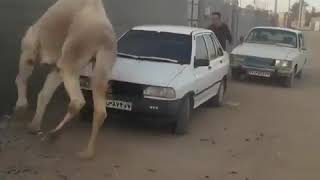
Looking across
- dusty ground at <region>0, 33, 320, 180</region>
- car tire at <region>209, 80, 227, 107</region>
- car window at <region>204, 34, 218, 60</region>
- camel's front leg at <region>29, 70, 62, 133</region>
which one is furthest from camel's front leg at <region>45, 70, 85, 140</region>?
car tire at <region>209, 80, 227, 107</region>

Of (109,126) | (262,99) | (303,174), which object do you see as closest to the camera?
(303,174)

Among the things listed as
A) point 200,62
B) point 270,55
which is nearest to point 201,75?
point 200,62

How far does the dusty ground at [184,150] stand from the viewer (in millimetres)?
7129

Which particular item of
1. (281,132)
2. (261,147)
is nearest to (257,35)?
(281,132)

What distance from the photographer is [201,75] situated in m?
10.0

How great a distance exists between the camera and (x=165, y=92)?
29.0 feet

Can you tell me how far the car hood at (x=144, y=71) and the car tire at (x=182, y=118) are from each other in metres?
0.46

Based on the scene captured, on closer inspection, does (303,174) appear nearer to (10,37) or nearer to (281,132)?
(281,132)

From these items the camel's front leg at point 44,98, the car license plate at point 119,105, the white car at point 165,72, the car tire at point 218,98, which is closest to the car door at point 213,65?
the white car at point 165,72

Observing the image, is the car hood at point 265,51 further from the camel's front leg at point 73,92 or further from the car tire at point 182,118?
the camel's front leg at point 73,92

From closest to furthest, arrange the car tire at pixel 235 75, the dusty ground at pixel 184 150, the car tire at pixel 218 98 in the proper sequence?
the dusty ground at pixel 184 150 → the car tire at pixel 218 98 → the car tire at pixel 235 75

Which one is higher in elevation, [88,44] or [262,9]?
[88,44]

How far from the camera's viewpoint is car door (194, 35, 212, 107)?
32.5 feet

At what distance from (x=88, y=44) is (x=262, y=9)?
33938 mm
